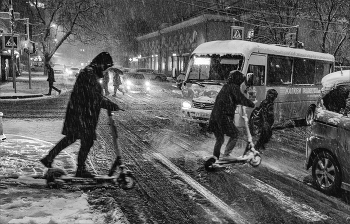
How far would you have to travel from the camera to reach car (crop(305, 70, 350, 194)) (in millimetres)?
5398

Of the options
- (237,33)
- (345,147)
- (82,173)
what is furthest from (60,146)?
(237,33)

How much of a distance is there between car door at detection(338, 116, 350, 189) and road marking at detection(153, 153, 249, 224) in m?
1.93

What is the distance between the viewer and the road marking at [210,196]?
461 centimetres

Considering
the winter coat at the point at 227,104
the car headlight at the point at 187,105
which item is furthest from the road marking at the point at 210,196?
the car headlight at the point at 187,105

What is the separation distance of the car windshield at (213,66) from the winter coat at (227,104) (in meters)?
4.14

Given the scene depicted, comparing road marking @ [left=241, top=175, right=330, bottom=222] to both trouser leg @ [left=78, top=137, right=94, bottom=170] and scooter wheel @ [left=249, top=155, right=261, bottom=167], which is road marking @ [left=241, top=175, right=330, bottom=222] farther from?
trouser leg @ [left=78, top=137, right=94, bottom=170]

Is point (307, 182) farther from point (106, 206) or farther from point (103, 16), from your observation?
point (103, 16)

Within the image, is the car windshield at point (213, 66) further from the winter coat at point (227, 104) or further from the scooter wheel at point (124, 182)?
the scooter wheel at point (124, 182)

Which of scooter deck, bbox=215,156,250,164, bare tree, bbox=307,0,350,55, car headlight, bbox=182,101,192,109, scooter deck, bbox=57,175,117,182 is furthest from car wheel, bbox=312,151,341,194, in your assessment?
bare tree, bbox=307,0,350,55

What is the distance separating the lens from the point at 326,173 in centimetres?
571

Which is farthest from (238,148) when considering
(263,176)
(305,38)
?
(305,38)

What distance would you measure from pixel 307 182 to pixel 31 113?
11.9m

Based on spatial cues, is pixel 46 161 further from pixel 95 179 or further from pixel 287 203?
pixel 287 203

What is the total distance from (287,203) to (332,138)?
1.35 metres
